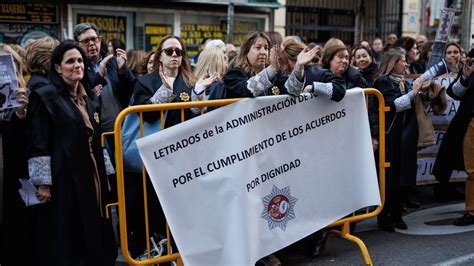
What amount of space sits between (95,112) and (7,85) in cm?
63

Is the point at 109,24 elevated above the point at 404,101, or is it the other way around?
the point at 109,24

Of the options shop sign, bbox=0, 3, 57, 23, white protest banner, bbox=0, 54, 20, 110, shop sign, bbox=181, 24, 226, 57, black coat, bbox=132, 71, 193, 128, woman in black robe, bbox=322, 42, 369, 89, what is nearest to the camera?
white protest banner, bbox=0, 54, 20, 110

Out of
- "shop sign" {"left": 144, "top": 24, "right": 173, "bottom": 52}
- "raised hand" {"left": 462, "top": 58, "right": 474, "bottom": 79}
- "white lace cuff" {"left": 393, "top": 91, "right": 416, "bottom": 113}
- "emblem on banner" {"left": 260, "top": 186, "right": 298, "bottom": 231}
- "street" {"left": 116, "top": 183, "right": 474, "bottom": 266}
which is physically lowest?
"street" {"left": 116, "top": 183, "right": 474, "bottom": 266}

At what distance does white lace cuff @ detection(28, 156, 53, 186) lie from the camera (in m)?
3.82

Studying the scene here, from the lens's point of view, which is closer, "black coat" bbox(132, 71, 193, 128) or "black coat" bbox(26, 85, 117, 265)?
"black coat" bbox(26, 85, 117, 265)

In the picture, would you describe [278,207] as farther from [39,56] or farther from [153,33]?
[153,33]

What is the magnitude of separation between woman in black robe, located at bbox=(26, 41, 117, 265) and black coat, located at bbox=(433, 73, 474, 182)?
13.1 ft

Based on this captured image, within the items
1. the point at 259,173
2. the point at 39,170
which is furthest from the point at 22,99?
the point at 259,173

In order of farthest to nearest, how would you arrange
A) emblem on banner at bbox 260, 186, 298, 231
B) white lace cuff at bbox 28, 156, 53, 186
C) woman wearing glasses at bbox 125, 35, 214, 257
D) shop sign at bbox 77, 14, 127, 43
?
shop sign at bbox 77, 14, 127, 43, woman wearing glasses at bbox 125, 35, 214, 257, emblem on banner at bbox 260, 186, 298, 231, white lace cuff at bbox 28, 156, 53, 186

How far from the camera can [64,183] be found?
3904 millimetres

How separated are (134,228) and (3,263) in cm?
95

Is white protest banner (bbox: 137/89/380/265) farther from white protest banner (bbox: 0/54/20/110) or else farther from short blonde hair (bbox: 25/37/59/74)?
short blonde hair (bbox: 25/37/59/74)

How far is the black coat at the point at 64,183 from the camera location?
3877 mm

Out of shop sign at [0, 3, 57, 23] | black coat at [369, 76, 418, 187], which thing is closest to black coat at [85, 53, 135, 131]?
black coat at [369, 76, 418, 187]
